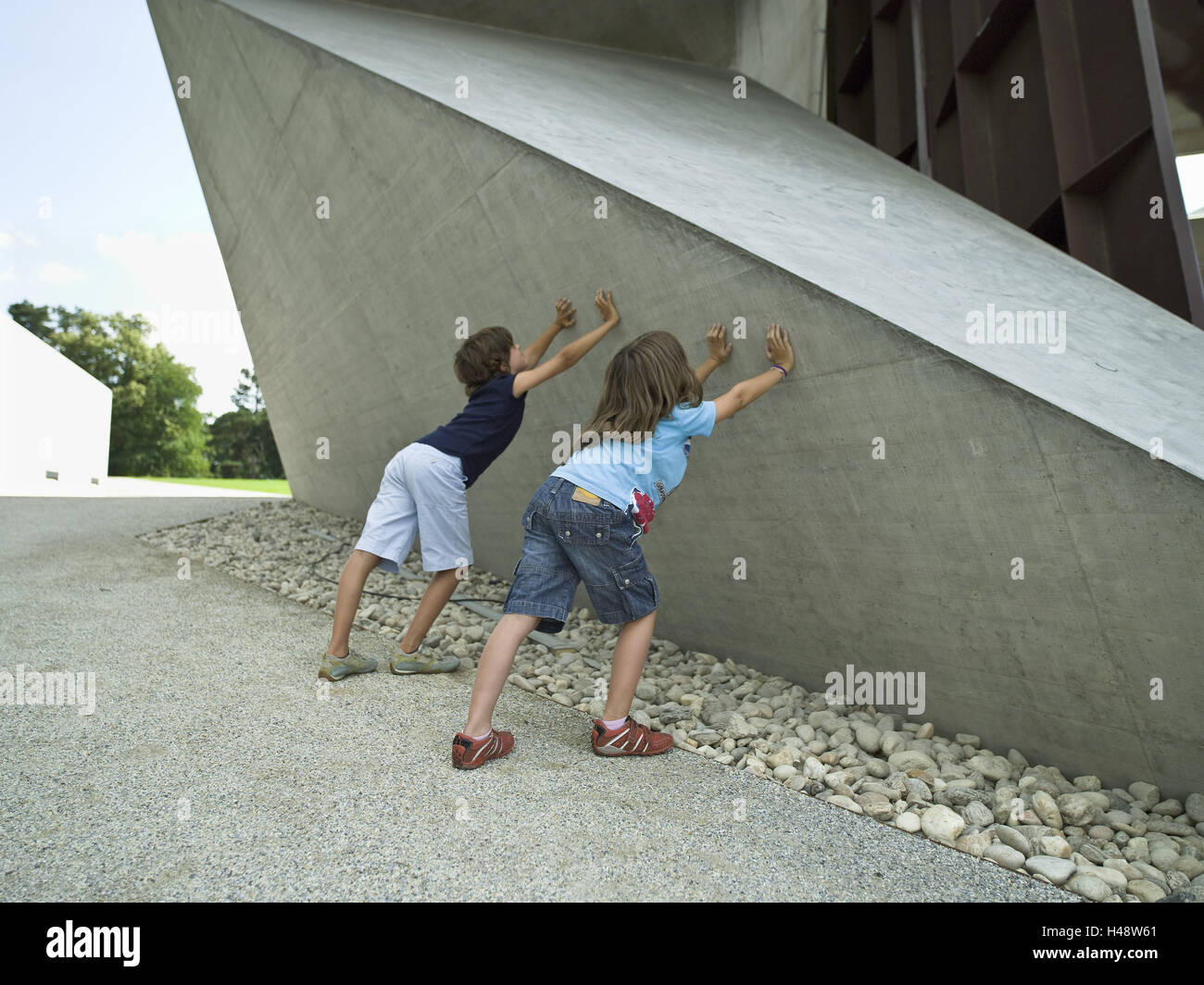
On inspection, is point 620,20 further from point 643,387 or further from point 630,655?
point 630,655

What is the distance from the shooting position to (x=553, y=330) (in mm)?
3492

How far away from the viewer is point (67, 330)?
3966 centimetres

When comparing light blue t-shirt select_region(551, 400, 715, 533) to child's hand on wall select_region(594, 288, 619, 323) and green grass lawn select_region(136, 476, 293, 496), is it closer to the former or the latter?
child's hand on wall select_region(594, 288, 619, 323)

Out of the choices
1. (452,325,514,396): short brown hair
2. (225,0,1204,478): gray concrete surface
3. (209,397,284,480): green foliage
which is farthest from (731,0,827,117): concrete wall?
(209,397,284,480): green foliage

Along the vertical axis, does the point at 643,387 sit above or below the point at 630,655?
above

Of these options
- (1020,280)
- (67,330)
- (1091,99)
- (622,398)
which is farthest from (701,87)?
(67,330)

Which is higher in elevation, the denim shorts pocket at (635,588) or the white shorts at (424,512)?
the white shorts at (424,512)

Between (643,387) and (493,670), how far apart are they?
1.00m

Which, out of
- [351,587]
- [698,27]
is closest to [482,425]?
[351,587]

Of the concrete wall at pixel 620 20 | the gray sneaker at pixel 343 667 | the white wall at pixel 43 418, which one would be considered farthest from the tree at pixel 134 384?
the gray sneaker at pixel 343 667

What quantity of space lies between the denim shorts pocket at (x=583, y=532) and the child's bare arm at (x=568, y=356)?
34.5 inches

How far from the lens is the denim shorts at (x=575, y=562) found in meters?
2.43

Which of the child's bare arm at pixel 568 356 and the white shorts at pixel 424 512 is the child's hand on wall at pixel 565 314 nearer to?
the child's bare arm at pixel 568 356

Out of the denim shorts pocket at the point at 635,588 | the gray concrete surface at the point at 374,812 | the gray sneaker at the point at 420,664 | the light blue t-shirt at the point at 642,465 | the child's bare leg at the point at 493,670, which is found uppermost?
the light blue t-shirt at the point at 642,465
